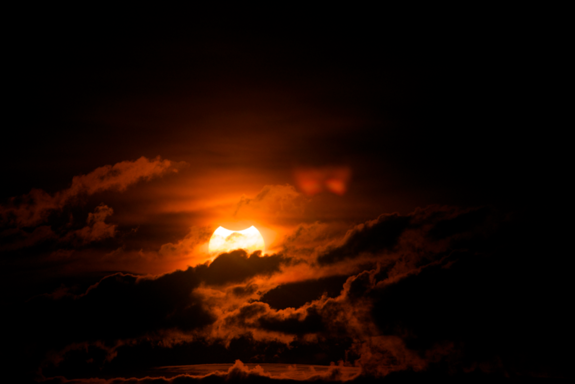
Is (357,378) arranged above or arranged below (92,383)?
below

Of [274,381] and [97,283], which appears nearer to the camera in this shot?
[97,283]

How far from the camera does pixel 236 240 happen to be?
96.5ft

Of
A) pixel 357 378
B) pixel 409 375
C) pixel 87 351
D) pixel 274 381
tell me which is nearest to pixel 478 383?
pixel 409 375

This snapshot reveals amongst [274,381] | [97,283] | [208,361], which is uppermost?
[97,283]

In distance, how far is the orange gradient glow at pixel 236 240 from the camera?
2914 cm

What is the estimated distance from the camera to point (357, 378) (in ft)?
132

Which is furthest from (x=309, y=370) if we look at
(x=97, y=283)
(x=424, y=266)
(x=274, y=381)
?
(x=97, y=283)

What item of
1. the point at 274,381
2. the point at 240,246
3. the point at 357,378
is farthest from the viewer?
the point at 274,381

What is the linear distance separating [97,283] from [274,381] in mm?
23352

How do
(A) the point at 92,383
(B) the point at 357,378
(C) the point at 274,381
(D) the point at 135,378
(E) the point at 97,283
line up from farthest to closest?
1. (D) the point at 135,378
2. (A) the point at 92,383
3. (C) the point at 274,381
4. (B) the point at 357,378
5. (E) the point at 97,283

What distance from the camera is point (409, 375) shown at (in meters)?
45.4

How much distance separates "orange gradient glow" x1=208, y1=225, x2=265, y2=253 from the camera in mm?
29141

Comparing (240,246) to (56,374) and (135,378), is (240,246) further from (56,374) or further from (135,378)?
(135,378)

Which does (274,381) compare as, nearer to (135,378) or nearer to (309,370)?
(309,370)
